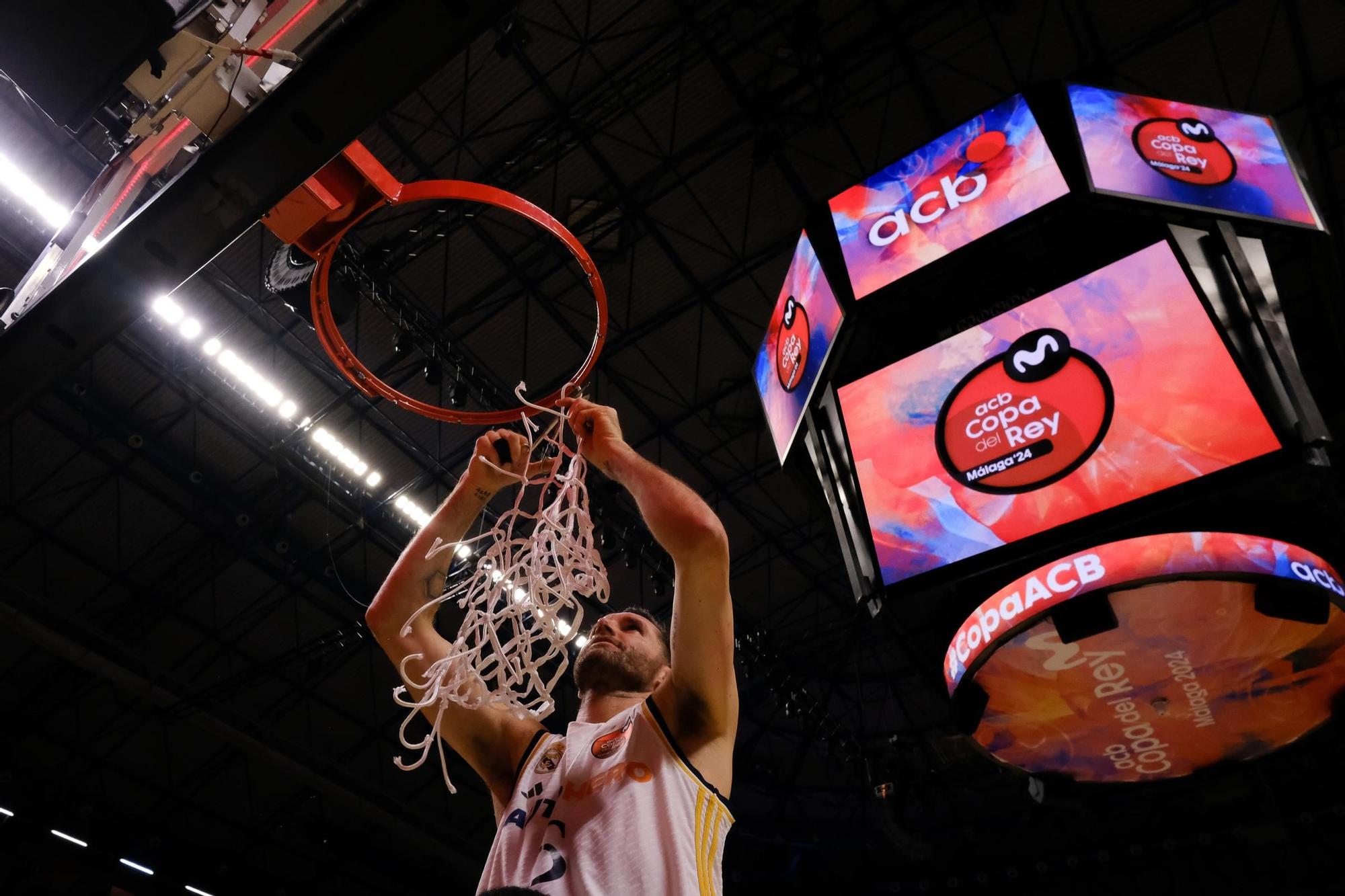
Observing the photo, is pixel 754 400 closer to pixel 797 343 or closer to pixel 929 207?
pixel 797 343

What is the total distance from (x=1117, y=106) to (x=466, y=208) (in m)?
6.27

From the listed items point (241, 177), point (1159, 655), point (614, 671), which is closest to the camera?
point (241, 177)

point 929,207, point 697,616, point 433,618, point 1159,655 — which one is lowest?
point 1159,655

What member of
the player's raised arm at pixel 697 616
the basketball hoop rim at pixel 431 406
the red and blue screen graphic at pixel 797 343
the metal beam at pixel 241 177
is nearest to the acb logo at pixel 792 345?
the red and blue screen graphic at pixel 797 343

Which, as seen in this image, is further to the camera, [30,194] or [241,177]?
[30,194]

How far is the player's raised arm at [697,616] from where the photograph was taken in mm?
2232

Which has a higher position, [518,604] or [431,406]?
[431,406]

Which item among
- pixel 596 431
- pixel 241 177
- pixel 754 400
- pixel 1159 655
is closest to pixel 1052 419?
pixel 1159 655

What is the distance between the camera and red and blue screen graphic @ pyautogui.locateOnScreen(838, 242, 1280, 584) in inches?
209

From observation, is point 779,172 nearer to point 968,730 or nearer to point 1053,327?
point 1053,327

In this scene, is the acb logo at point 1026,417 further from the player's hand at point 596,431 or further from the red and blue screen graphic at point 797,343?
the player's hand at point 596,431

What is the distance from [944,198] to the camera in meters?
6.46

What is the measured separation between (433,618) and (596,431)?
744 millimetres

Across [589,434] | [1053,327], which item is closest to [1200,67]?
[1053,327]
